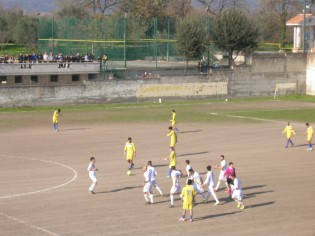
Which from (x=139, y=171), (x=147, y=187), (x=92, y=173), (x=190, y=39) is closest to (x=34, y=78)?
(x=190, y=39)

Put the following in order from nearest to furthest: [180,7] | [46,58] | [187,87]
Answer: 1. [46,58]
2. [187,87]
3. [180,7]

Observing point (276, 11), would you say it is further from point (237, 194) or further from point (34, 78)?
point (237, 194)

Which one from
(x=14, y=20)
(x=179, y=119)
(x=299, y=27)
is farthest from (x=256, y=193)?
(x=14, y=20)

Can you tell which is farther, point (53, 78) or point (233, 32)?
point (233, 32)

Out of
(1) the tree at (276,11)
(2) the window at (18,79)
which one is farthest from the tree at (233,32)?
(1) the tree at (276,11)

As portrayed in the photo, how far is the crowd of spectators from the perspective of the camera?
5903cm

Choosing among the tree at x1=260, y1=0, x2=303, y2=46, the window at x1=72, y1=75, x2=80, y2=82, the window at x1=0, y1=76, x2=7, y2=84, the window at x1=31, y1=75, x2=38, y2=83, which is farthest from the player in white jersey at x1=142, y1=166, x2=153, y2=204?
the tree at x1=260, y1=0, x2=303, y2=46

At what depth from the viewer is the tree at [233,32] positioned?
217 feet

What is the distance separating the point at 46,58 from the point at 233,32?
55.1ft

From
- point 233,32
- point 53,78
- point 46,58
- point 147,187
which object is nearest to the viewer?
point 147,187

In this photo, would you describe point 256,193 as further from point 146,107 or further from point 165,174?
point 146,107

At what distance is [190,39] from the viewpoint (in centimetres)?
6475

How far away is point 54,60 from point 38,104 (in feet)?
16.6

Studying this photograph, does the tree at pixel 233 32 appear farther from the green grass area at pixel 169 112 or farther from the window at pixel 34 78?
the window at pixel 34 78
